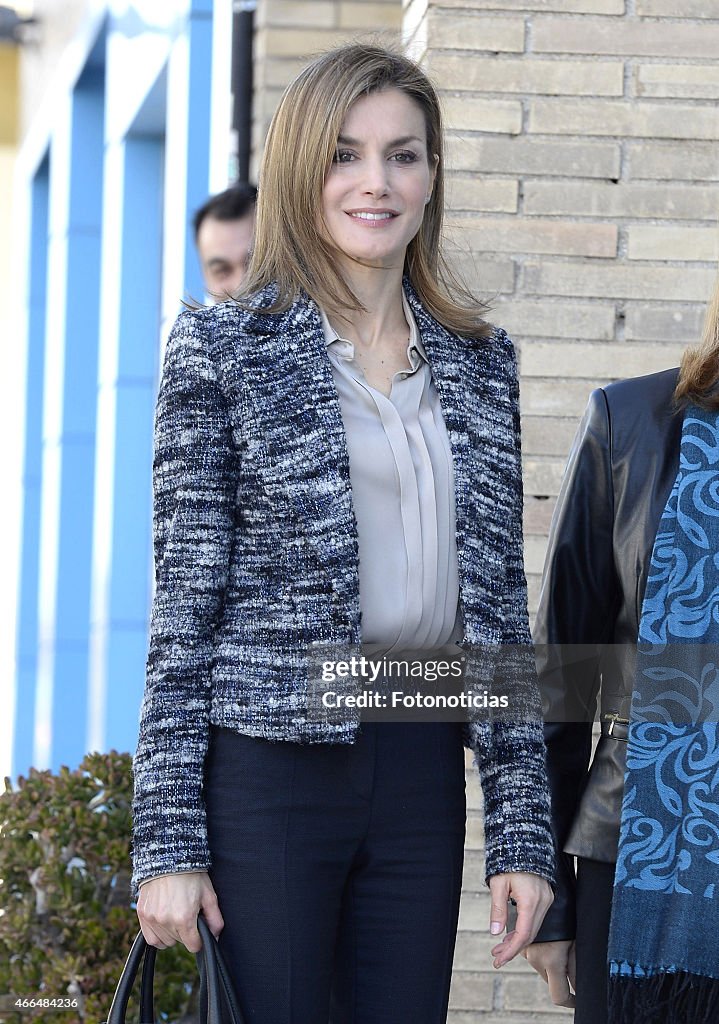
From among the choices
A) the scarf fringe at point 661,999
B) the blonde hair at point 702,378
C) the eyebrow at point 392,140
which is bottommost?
A: the scarf fringe at point 661,999

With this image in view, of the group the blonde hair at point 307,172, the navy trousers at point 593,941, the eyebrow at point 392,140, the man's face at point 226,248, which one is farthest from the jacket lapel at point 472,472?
the man's face at point 226,248

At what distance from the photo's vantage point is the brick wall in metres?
3.56

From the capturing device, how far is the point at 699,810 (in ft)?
7.20

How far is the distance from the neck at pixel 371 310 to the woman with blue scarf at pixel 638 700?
338 mm

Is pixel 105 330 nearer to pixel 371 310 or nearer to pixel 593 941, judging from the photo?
pixel 371 310

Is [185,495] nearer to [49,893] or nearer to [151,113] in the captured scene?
[49,893]

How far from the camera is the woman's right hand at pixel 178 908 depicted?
1.98 metres

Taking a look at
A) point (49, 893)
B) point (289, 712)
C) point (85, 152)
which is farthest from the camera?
point (85, 152)

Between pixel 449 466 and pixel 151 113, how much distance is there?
477 cm

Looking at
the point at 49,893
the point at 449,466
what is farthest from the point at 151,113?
the point at 449,466

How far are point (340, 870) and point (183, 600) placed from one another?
0.41m

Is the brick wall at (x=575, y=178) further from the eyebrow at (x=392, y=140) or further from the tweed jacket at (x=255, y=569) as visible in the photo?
the tweed jacket at (x=255, y=569)

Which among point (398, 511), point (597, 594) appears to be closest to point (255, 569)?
point (398, 511)

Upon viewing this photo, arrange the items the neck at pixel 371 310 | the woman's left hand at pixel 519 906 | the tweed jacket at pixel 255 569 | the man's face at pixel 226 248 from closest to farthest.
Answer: the tweed jacket at pixel 255 569
the woman's left hand at pixel 519 906
the neck at pixel 371 310
the man's face at pixel 226 248
